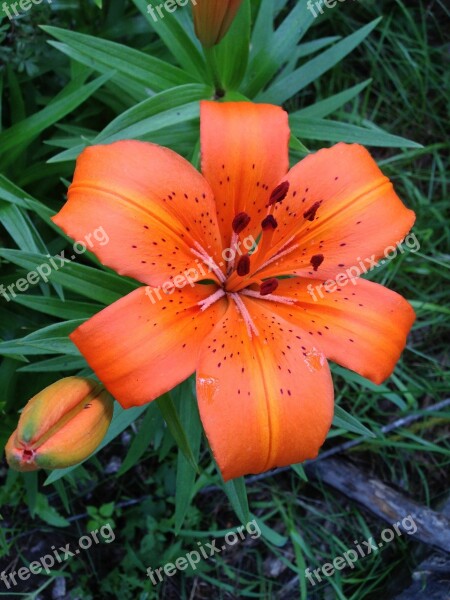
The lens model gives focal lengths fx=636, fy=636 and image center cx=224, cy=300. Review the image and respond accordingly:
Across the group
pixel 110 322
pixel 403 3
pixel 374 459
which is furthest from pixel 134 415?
pixel 403 3

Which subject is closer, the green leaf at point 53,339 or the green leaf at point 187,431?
the green leaf at point 53,339

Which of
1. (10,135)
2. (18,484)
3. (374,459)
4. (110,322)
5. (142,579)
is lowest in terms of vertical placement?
(374,459)

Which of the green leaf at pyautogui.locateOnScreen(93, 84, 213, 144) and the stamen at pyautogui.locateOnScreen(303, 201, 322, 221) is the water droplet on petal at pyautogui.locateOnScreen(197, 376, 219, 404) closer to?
the stamen at pyautogui.locateOnScreen(303, 201, 322, 221)

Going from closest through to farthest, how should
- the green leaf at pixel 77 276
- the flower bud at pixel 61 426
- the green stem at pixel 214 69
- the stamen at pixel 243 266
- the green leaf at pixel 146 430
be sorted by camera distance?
1. the flower bud at pixel 61 426
2. the stamen at pixel 243 266
3. the green leaf at pixel 77 276
4. the green stem at pixel 214 69
5. the green leaf at pixel 146 430

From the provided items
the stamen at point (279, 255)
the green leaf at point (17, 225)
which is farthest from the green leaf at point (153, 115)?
the stamen at point (279, 255)

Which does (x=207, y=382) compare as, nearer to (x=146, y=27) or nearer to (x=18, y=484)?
(x=18, y=484)

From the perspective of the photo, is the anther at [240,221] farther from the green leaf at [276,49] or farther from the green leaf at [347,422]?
the green leaf at [276,49]

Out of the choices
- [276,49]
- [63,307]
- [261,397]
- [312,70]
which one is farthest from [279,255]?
[312,70]
